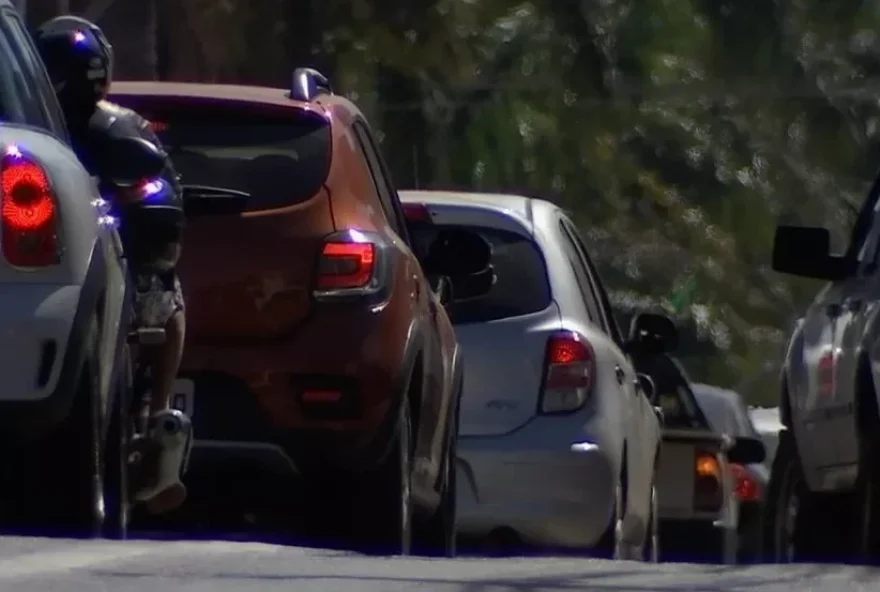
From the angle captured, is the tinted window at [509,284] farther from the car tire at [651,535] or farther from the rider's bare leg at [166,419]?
the rider's bare leg at [166,419]

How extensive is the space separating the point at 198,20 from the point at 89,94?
10661 millimetres

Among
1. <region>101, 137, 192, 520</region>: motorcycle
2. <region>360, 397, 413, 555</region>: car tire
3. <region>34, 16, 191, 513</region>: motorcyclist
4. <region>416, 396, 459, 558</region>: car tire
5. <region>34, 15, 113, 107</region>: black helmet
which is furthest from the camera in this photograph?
<region>416, 396, 459, 558</region>: car tire

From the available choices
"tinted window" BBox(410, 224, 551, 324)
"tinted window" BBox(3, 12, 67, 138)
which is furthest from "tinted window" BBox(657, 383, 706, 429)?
"tinted window" BBox(3, 12, 67, 138)

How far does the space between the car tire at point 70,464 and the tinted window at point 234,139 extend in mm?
1813

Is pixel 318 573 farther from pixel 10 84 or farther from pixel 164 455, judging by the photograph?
pixel 10 84

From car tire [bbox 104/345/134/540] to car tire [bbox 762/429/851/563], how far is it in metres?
3.54

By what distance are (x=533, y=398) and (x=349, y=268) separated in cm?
230

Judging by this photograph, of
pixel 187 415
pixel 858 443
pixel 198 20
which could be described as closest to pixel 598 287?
pixel 858 443

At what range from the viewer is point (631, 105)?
2803 centimetres

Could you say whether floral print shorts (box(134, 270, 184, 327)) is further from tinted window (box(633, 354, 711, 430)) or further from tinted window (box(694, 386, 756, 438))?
tinted window (box(694, 386, 756, 438))

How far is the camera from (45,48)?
838 cm

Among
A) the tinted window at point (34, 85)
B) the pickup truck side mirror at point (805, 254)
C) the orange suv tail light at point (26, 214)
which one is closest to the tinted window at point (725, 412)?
the pickup truck side mirror at point (805, 254)

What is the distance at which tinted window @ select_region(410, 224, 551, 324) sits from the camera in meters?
10.8

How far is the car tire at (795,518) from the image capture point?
34.6 ft
